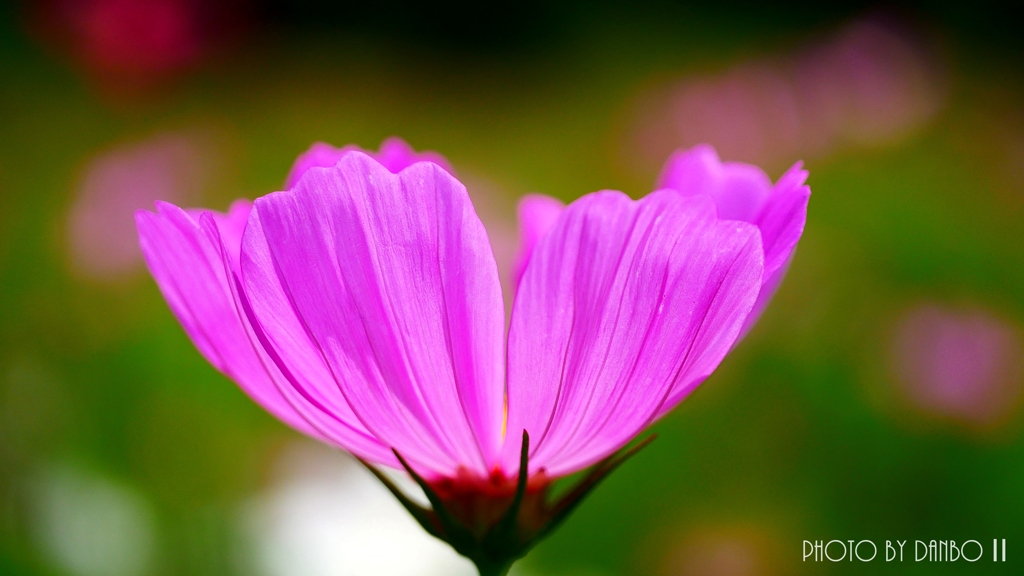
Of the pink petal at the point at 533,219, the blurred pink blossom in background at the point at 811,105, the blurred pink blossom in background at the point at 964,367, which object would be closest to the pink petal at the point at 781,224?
the pink petal at the point at 533,219

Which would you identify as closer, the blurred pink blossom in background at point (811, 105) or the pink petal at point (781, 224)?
the pink petal at point (781, 224)

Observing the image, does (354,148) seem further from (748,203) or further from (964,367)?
(964,367)

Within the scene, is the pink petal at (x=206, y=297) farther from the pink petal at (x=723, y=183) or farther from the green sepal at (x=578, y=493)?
the pink petal at (x=723, y=183)

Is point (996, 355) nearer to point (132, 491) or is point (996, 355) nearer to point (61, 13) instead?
point (132, 491)

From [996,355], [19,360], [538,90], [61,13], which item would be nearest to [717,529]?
[996,355]

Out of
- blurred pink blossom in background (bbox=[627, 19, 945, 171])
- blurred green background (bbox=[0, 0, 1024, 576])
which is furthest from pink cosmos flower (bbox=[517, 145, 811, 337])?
blurred pink blossom in background (bbox=[627, 19, 945, 171])

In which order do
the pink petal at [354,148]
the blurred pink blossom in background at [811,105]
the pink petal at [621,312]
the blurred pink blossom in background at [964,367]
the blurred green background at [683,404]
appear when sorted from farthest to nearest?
the blurred pink blossom in background at [811,105] < the blurred pink blossom in background at [964,367] < the blurred green background at [683,404] < the pink petal at [354,148] < the pink petal at [621,312]

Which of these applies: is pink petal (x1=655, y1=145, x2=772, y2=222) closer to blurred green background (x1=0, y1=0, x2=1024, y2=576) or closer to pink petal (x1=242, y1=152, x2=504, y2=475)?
pink petal (x1=242, y1=152, x2=504, y2=475)
